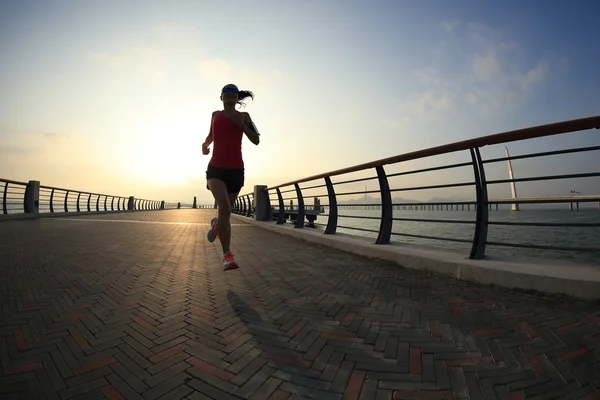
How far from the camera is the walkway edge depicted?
240 cm

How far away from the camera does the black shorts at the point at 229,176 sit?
3.57 m

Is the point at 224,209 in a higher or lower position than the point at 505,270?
higher

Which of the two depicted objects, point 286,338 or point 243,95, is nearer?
point 286,338

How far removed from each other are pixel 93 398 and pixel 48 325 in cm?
107

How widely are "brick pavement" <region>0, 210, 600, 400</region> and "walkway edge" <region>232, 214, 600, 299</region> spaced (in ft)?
0.40

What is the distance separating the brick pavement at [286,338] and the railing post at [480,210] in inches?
22.9

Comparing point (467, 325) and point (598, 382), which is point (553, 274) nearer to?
point (467, 325)

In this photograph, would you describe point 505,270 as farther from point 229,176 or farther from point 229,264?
point 229,176

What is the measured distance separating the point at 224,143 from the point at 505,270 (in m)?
3.42

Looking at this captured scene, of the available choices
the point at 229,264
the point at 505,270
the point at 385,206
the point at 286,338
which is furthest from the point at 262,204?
the point at 286,338

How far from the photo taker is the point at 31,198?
12.7m

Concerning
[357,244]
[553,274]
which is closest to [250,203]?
[357,244]

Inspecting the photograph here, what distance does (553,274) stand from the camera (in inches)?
101

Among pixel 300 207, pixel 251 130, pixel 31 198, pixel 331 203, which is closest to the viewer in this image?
pixel 251 130
